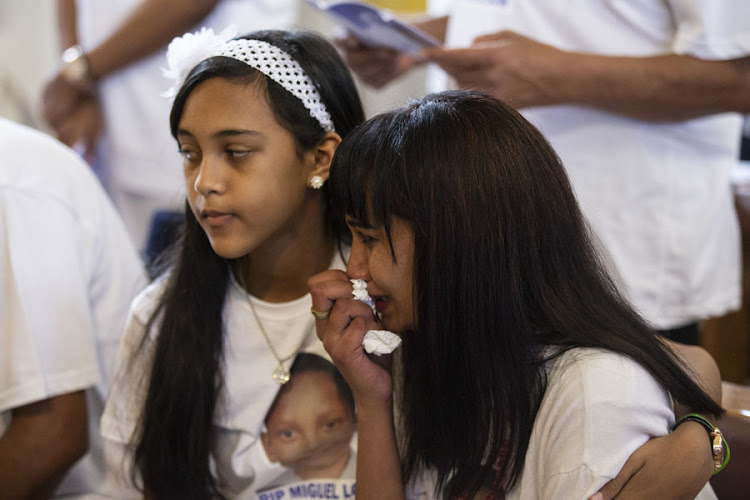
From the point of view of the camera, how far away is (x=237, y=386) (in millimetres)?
1286

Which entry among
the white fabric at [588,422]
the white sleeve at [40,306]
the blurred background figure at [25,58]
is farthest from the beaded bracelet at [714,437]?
the blurred background figure at [25,58]

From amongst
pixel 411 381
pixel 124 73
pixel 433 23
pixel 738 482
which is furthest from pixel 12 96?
pixel 738 482

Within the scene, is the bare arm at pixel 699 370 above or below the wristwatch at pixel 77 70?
below

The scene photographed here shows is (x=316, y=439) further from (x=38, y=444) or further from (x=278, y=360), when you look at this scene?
(x=38, y=444)

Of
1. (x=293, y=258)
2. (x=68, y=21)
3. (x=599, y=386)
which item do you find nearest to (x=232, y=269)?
(x=293, y=258)

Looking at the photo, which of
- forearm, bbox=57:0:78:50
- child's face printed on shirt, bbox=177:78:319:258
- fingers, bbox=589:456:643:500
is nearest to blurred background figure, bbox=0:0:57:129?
forearm, bbox=57:0:78:50

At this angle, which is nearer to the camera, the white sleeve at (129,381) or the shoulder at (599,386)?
the shoulder at (599,386)

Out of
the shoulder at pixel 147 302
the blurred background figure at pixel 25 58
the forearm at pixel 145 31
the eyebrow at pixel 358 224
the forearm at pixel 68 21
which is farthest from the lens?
the blurred background figure at pixel 25 58

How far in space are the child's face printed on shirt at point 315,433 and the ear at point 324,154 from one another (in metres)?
0.31

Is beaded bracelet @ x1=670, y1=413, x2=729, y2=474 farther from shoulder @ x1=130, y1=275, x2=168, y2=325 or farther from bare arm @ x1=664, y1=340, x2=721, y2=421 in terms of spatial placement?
shoulder @ x1=130, y1=275, x2=168, y2=325

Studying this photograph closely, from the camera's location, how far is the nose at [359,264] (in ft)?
3.48

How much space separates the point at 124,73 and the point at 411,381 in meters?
1.37

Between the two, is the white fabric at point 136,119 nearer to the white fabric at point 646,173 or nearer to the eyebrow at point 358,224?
the white fabric at point 646,173

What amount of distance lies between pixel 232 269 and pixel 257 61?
13.9 inches
